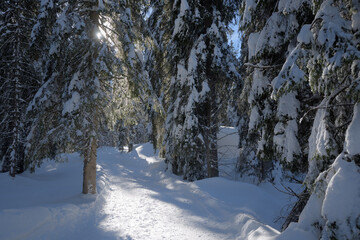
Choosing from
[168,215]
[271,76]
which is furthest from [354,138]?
[168,215]

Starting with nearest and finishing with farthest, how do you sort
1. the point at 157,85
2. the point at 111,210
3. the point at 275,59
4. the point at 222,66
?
the point at 275,59, the point at 111,210, the point at 222,66, the point at 157,85

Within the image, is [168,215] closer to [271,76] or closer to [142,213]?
[142,213]

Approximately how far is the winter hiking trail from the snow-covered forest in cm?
→ 4

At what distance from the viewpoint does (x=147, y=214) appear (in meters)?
6.32

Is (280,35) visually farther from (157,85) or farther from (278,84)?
(157,85)

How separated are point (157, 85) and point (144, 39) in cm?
336

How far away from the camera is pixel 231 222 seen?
533 cm

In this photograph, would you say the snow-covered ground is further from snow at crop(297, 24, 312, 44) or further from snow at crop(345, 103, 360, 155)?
snow at crop(297, 24, 312, 44)

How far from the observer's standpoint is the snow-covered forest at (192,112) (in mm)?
2916

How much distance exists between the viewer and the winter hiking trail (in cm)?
474

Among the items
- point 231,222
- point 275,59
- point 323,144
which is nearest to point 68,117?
point 231,222

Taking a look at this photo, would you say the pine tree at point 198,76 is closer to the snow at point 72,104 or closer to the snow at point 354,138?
the snow at point 72,104

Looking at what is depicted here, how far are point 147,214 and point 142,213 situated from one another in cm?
19

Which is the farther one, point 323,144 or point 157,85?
point 157,85
